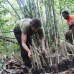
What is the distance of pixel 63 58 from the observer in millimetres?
3223

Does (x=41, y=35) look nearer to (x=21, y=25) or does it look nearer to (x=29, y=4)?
(x=21, y=25)

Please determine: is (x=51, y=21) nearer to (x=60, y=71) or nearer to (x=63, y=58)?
(x=63, y=58)

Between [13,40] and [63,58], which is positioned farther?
[13,40]

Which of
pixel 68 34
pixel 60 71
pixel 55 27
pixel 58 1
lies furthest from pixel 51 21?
pixel 58 1

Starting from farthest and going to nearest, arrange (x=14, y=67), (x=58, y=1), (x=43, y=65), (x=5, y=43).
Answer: (x=58, y=1)
(x=5, y=43)
(x=14, y=67)
(x=43, y=65)

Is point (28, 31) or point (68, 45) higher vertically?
point (28, 31)

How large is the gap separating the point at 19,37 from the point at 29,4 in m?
0.77

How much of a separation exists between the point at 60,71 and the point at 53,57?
0.35 meters

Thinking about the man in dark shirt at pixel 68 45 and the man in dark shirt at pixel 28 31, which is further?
the man in dark shirt at pixel 68 45

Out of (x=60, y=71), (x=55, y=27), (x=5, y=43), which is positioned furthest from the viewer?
(x=5, y=43)

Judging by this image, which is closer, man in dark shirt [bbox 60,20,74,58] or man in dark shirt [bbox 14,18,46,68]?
man in dark shirt [bbox 14,18,46,68]

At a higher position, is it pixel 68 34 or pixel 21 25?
pixel 21 25

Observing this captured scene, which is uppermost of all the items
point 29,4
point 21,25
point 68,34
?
point 29,4

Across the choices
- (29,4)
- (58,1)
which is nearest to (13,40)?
(29,4)
